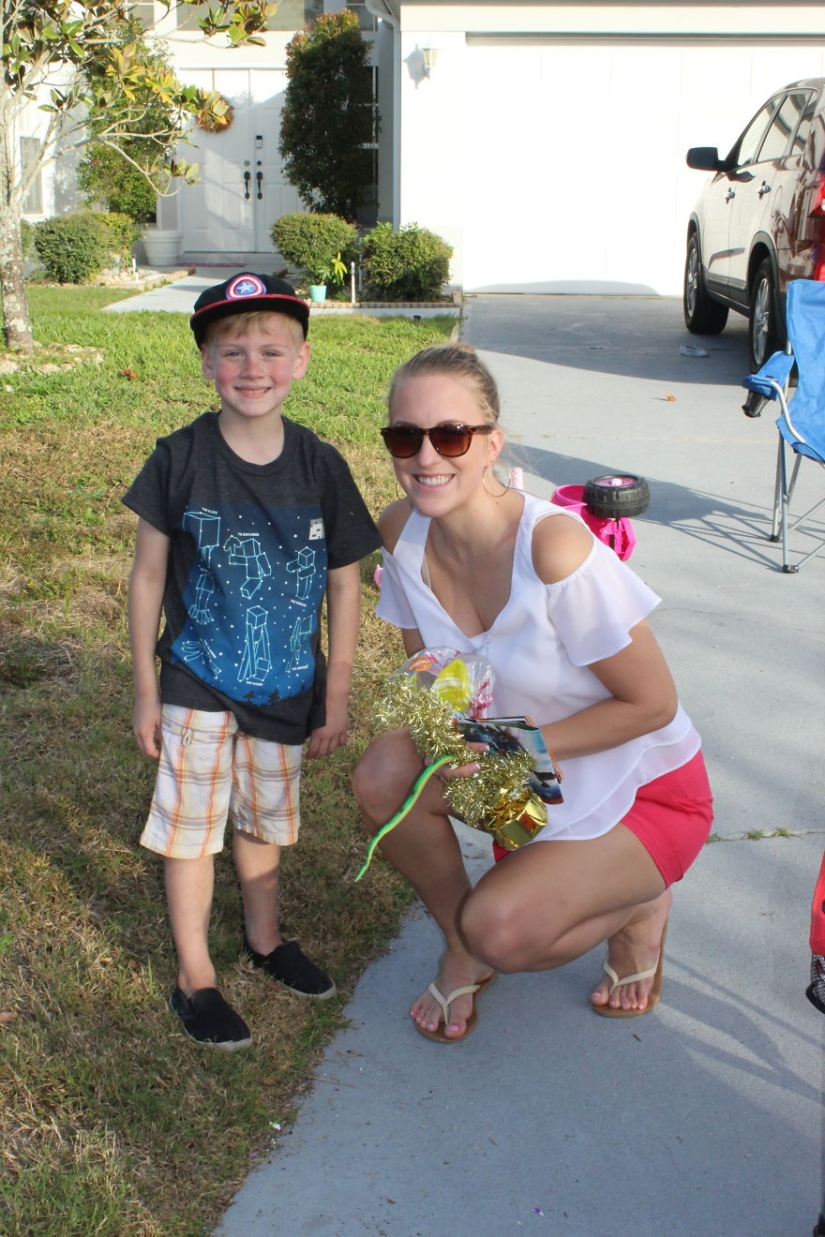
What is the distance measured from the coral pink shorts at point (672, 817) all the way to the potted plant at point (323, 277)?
11.1 m

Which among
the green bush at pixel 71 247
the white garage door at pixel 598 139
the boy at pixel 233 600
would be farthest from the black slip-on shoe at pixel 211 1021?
the green bush at pixel 71 247

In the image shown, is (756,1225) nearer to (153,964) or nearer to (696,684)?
(153,964)

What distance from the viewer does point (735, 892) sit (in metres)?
2.97

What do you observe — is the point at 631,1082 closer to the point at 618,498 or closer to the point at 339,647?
the point at 339,647

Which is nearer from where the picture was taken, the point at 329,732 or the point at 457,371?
the point at 457,371

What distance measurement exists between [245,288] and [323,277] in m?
11.4

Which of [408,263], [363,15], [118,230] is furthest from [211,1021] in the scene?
[363,15]

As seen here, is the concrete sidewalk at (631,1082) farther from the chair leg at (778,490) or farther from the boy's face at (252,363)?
the chair leg at (778,490)

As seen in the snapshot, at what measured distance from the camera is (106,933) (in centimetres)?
278

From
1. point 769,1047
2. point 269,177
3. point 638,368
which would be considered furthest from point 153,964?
point 269,177

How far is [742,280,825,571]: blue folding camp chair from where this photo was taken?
489 cm

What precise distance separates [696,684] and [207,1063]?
7.50 feet

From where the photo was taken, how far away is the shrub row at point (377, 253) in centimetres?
1266

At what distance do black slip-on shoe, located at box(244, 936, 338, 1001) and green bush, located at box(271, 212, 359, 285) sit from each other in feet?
37.6
